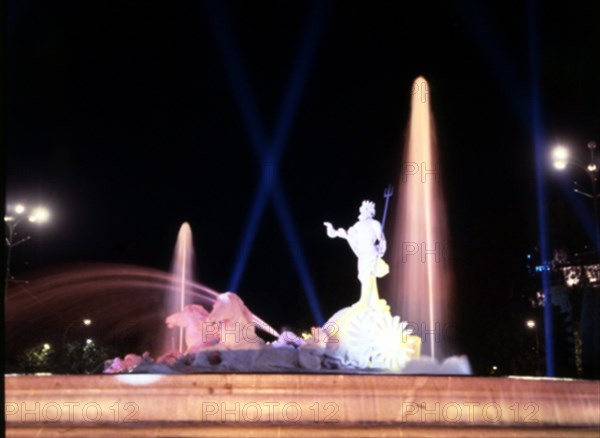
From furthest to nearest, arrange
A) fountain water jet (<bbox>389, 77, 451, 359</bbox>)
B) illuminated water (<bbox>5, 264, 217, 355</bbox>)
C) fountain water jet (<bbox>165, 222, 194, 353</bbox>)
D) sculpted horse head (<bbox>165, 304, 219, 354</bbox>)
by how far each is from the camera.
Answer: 1. illuminated water (<bbox>5, 264, 217, 355</bbox>)
2. fountain water jet (<bbox>165, 222, 194, 353</bbox>)
3. fountain water jet (<bbox>389, 77, 451, 359</bbox>)
4. sculpted horse head (<bbox>165, 304, 219, 354</bbox>)

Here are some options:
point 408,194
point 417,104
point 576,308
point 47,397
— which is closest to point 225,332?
point 47,397

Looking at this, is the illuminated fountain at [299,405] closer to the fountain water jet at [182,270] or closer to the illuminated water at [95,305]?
the fountain water jet at [182,270]

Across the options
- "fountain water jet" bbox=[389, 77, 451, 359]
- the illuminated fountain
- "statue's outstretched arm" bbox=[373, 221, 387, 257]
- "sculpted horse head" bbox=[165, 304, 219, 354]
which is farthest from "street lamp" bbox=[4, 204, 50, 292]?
the illuminated fountain

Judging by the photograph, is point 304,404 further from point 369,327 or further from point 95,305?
point 95,305

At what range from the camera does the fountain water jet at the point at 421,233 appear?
24.4 metres

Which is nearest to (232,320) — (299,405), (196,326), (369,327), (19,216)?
(196,326)

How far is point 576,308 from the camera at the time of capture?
31.8 metres

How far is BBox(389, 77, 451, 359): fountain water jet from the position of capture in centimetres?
2439

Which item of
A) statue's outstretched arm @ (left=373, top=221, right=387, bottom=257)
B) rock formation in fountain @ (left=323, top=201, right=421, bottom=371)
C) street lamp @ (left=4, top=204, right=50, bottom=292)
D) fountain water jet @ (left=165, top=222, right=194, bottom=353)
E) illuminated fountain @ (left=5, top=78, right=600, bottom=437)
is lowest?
illuminated fountain @ (left=5, top=78, right=600, bottom=437)

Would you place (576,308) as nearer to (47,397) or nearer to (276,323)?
(276,323)

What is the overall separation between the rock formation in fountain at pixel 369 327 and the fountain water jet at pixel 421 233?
489 centimetres

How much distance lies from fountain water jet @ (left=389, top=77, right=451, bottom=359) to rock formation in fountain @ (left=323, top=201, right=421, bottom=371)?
4.89m

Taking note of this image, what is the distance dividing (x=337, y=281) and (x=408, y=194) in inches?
697

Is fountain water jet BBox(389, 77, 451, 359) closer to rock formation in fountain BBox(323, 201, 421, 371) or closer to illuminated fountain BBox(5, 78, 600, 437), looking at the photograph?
rock formation in fountain BBox(323, 201, 421, 371)
